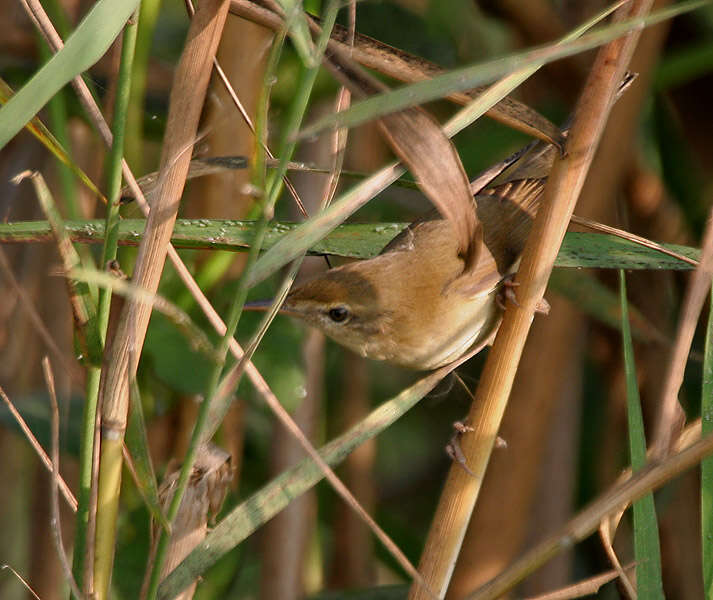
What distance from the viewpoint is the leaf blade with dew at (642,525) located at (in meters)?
0.60

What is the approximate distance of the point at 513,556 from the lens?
1.52 m

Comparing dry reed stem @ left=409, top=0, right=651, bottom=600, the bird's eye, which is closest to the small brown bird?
the bird's eye

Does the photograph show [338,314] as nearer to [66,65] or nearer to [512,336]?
[512,336]

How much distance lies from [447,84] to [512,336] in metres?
0.22

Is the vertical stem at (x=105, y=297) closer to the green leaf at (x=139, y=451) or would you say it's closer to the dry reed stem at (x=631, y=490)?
the green leaf at (x=139, y=451)

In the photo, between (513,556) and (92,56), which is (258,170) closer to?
(92,56)

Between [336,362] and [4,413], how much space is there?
814 mm

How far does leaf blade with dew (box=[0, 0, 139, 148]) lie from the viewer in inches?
20.9

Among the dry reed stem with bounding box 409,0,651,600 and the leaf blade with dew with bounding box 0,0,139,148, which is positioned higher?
the leaf blade with dew with bounding box 0,0,139,148

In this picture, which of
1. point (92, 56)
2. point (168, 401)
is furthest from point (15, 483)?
point (92, 56)

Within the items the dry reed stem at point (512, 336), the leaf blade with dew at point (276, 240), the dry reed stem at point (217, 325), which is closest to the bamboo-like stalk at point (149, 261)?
the dry reed stem at point (217, 325)

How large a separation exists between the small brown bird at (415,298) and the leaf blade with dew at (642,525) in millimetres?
310

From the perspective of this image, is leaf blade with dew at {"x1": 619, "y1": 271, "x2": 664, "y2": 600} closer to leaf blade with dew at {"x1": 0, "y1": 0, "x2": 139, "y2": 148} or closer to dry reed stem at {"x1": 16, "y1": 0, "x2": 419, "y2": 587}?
dry reed stem at {"x1": 16, "y1": 0, "x2": 419, "y2": 587}

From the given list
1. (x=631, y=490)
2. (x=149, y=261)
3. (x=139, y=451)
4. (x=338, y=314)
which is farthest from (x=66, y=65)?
(x=338, y=314)
